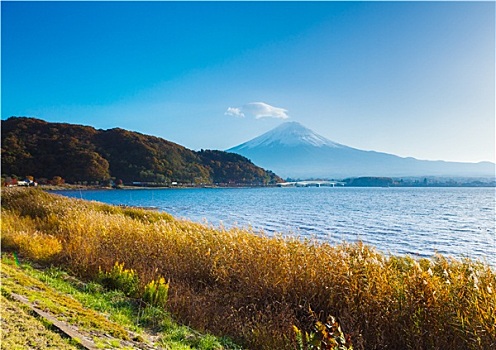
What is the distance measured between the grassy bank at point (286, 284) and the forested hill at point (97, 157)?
64.1 m

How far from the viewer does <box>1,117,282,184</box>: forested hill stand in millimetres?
68938

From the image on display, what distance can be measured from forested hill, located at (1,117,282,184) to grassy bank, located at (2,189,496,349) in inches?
2522

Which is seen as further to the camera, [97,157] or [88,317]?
[97,157]

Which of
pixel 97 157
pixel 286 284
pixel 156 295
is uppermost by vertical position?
pixel 97 157

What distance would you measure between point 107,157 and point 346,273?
82826 mm

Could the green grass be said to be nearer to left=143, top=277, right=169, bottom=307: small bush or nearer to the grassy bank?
left=143, top=277, right=169, bottom=307: small bush

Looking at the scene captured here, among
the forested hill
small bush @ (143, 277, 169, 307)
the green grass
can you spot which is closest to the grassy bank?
small bush @ (143, 277, 169, 307)

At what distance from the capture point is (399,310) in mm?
5613

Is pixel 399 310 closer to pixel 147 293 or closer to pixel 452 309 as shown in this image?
pixel 452 309

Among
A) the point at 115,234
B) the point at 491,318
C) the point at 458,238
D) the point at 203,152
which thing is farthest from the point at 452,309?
the point at 203,152

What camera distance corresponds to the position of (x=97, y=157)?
248 feet

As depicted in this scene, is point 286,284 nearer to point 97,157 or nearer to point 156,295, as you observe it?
point 156,295

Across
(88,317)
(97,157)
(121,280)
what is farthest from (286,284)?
(97,157)

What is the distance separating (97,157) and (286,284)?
247 ft
